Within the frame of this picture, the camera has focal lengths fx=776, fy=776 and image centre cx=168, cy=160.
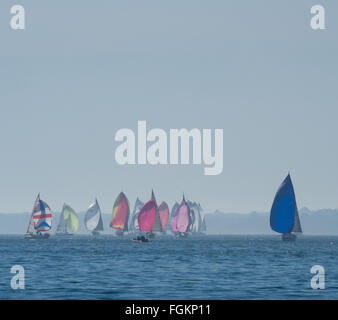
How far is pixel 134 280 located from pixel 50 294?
468 inches

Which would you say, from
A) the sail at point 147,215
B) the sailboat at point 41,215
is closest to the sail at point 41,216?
the sailboat at point 41,215

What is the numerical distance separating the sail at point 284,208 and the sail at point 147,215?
89.9ft

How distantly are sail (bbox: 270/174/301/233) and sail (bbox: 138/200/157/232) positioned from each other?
89.9 ft

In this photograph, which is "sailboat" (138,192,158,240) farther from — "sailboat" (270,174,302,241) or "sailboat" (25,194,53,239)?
"sailboat" (270,174,302,241)

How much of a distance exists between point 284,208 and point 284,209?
32cm

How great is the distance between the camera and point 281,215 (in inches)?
5655

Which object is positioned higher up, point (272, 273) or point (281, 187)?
point (281, 187)

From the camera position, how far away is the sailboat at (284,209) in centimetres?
13850

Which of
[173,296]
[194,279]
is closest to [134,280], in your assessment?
[194,279]

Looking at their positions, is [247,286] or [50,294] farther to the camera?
[247,286]

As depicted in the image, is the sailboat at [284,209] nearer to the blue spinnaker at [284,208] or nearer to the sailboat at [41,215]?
the blue spinnaker at [284,208]
